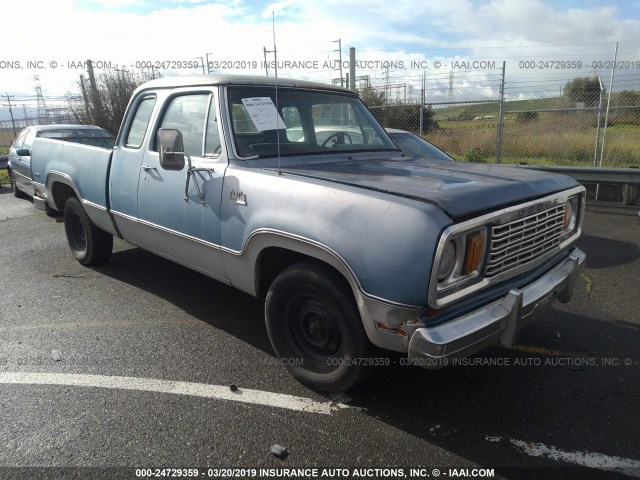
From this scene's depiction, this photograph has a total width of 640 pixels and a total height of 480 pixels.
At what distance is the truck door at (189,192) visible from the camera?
3.43 m

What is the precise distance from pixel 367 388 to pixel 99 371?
1903 mm

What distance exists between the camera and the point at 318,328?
3027 mm

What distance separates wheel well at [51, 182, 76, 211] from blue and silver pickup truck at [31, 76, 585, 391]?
3.62 ft

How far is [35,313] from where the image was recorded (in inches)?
175

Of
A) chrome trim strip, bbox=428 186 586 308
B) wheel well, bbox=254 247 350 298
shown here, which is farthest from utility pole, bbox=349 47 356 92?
wheel well, bbox=254 247 350 298

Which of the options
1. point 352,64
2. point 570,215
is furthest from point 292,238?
point 352,64

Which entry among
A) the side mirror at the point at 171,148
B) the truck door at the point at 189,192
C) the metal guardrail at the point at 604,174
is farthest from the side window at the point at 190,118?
the metal guardrail at the point at 604,174

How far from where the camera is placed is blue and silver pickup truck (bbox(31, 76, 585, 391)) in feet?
7.95

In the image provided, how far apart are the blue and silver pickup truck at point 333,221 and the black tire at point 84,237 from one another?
0.73 metres

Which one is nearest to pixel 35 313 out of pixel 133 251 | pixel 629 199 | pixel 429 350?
pixel 133 251

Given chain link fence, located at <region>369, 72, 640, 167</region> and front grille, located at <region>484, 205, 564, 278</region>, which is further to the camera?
chain link fence, located at <region>369, 72, 640, 167</region>

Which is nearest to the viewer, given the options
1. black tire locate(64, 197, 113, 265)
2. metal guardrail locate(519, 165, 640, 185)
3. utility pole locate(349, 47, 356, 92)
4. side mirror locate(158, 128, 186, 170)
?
side mirror locate(158, 128, 186, 170)

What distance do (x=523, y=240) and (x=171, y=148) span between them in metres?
2.39

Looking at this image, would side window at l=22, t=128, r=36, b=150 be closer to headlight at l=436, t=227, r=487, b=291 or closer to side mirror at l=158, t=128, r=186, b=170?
side mirror at l=158, t=128, r=186, b=170
